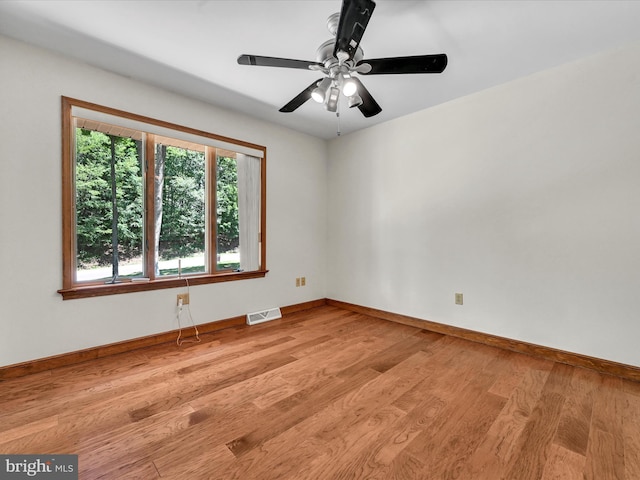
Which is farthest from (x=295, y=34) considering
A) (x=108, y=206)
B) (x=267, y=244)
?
(x=267, y=244)

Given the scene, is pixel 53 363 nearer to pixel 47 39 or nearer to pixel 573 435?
pixel 47 39

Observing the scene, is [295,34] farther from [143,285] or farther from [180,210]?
[143,285]

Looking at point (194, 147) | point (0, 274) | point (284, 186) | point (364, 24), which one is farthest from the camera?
point (284, 186)


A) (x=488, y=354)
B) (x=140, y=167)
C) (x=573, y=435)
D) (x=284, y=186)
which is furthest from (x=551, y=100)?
(x=140, y=167)

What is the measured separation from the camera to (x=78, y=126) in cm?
232

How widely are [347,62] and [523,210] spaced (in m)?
2.00

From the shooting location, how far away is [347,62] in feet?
5.48

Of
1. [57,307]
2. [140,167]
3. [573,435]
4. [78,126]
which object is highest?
Result: [78,126]

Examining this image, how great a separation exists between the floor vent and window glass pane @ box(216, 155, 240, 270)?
0.60 metres

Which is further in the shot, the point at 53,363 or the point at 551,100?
the point at 551,100

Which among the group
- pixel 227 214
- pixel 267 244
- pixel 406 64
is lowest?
pixel 267 244

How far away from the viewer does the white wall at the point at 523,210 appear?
82.1 inches

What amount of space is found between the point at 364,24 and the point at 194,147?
7.33 ft

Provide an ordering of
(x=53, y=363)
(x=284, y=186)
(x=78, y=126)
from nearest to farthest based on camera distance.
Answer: (x=53, y=363) → (x=78, y=126) → (x=284, y=186)
